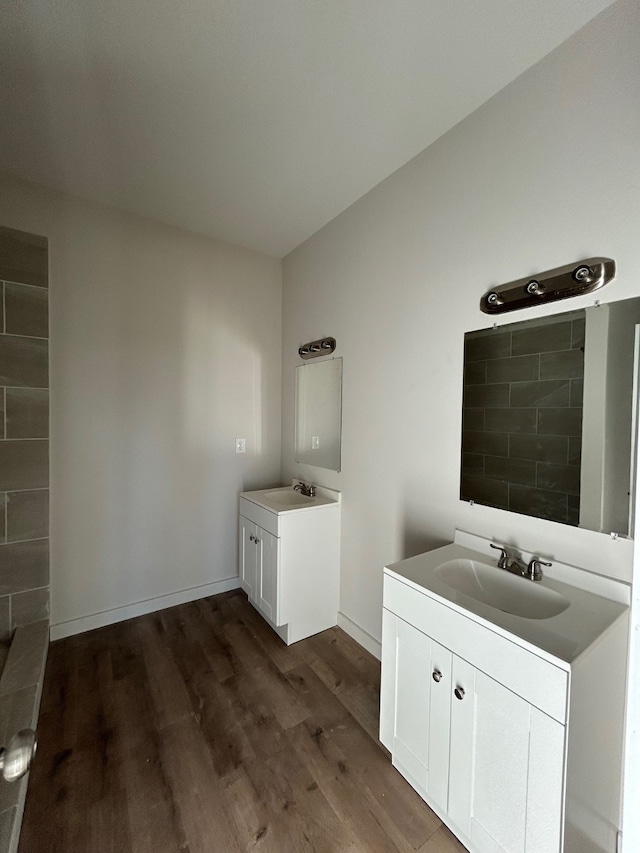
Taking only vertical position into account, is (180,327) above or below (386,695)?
above

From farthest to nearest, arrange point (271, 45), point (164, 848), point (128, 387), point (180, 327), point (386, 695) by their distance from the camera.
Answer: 1. point (180, 327)
2. point (128, 387)
3. point (386, 695)
4. point (271, 45)
5. point (164, 848)

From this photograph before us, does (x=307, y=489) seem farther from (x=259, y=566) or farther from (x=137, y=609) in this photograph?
(x=137, y=609)

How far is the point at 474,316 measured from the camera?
4.86ft

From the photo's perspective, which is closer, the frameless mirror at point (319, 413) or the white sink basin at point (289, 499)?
the white sink basin at point (289, 499)

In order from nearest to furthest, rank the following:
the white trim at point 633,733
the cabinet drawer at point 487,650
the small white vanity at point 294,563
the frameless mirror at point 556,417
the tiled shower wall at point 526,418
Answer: the white trim at point 633,733 → the cabinet drawer at point 487,650 → the frameless mirror at point 556,417 → the tiled shower wall at point 526,418 → the small white vanity at point 294,563

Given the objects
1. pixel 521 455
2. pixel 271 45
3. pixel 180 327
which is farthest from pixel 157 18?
pixel 521 455

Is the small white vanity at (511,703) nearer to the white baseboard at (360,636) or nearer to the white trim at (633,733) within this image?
the white trim at (633,733)

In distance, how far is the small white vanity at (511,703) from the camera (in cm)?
86

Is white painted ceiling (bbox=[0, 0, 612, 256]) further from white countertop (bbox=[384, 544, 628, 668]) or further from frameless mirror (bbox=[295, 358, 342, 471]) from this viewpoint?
white countertop (bbox=[384, 544, 628, 668])

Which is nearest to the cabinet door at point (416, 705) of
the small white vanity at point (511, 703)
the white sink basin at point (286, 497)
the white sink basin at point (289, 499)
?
the small white vanity at point (511, 703)

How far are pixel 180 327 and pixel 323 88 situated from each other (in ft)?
5.12

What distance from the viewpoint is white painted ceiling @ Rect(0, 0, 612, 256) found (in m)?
1.12

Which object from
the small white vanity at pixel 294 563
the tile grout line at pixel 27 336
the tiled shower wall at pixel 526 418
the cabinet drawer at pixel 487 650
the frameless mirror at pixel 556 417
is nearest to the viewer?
the cabinet drawer at pixel 487 650

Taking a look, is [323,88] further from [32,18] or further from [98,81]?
[32,18]
